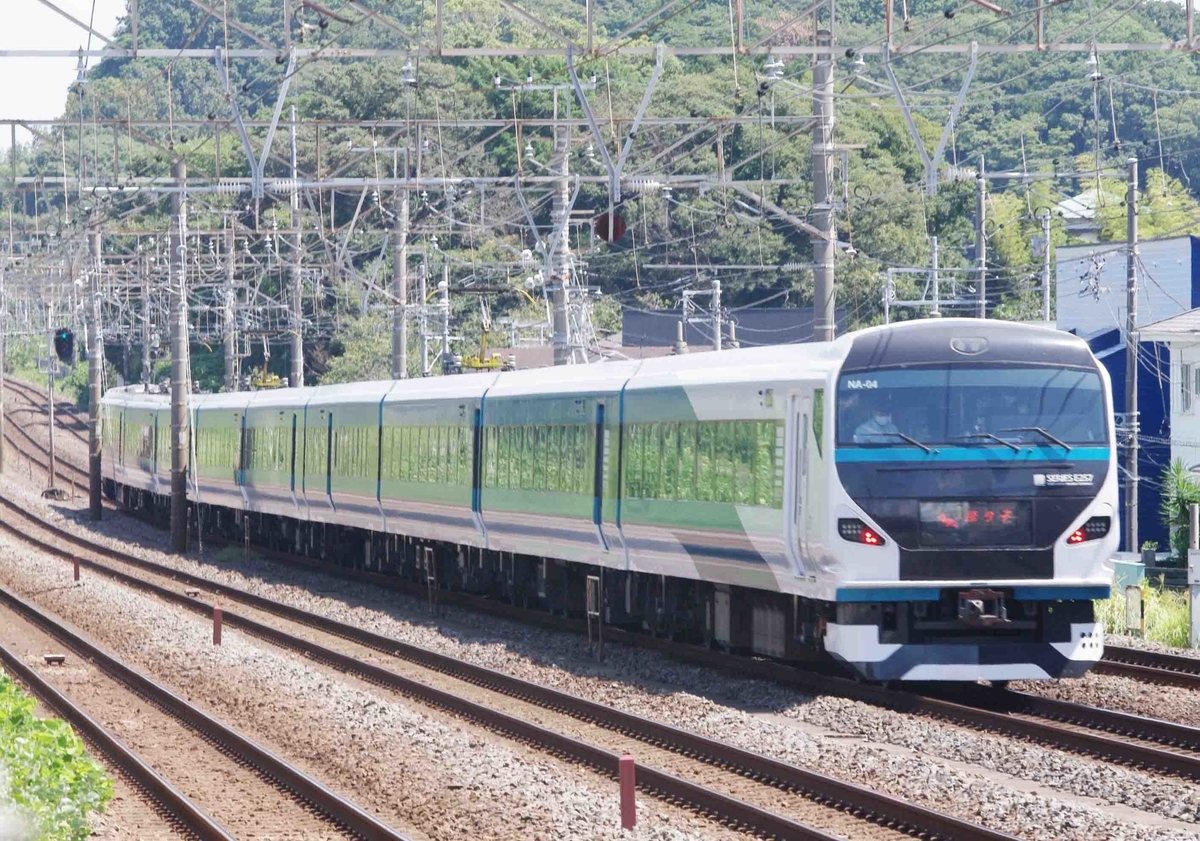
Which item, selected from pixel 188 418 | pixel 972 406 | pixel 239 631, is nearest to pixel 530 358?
pixel 188 418

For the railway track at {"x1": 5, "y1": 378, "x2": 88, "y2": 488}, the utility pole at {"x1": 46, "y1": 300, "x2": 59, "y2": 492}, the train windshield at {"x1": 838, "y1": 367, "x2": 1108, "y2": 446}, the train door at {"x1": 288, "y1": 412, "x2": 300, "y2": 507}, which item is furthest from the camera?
the railway track at {"x1": 5, "y1": 378, "x2": 88, "y2": 488}

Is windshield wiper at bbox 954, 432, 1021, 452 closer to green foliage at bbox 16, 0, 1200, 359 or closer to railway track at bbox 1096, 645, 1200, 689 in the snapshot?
railway track at bbox 1096, 645, 1200, 689

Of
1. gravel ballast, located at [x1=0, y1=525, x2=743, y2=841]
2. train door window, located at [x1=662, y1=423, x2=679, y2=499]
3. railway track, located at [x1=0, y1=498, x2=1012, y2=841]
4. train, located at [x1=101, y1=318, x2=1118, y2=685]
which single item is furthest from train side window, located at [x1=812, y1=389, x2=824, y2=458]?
gravel ballast, located at [x1=0, y1=525, x2=743, y2=841]

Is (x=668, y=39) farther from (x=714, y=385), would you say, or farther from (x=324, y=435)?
(x=714, y=385)

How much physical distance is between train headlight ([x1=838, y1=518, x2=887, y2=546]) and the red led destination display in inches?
13.7

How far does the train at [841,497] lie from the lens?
546 inches

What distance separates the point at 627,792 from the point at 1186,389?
31.4 meters

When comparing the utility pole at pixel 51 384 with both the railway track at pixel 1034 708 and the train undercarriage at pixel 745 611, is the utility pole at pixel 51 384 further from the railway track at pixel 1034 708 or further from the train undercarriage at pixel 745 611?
the railway track at pixel 1034 708

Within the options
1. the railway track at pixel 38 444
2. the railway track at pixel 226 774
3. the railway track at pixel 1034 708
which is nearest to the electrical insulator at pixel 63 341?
the railway track at pixel 38 444

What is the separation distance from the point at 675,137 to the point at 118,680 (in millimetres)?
40620

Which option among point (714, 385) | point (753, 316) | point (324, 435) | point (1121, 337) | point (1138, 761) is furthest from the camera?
point (753, 316)

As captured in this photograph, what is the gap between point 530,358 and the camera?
58.1 metres

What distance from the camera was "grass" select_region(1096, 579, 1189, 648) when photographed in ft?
63.4

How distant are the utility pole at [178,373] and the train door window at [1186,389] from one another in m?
20.0
